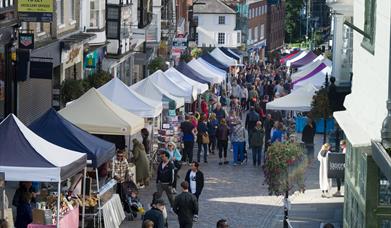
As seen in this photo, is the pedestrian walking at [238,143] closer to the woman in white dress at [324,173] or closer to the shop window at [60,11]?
the woman in white dress at [324,173]

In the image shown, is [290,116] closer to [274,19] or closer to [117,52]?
[117,52]

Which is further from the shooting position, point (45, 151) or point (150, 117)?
point (150, 117)

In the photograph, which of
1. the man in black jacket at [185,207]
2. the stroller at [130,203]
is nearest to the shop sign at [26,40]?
the stroller at [130,203]

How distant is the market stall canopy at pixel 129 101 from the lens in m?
33.2

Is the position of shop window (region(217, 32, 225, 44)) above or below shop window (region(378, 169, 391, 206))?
below

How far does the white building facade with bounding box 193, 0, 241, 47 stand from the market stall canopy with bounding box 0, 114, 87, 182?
8832 centimetres

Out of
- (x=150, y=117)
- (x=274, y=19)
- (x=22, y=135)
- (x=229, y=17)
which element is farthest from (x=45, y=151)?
(x=274, y=19)

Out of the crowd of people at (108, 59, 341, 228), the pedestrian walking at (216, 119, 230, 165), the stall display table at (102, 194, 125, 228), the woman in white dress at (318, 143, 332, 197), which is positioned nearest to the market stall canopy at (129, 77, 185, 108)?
the crowd of people at (108, 59, 341, 228)

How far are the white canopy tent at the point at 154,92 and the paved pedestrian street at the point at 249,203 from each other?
8.38ft

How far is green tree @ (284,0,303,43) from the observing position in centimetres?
13925

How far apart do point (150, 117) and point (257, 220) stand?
6711mm

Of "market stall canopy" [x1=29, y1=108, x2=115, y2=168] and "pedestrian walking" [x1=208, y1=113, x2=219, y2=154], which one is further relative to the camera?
"pedestrian walking" [x1=208, y1=113, x2=219, y2=154]

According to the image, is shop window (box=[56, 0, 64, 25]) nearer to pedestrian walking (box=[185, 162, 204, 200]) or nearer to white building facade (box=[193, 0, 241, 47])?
pedestrian walking (box=[185, 162, 204, 200])

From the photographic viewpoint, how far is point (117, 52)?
48.9 m
